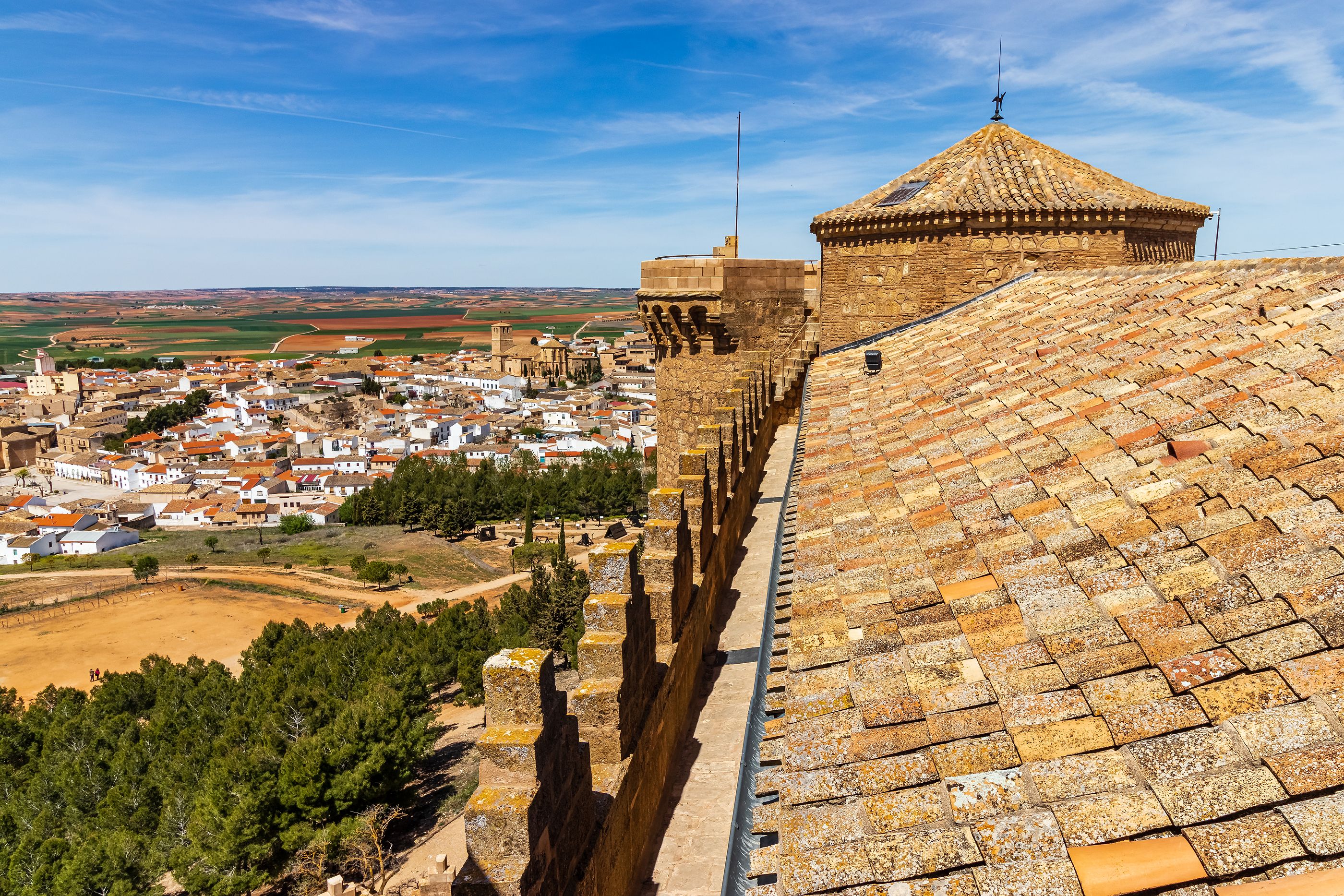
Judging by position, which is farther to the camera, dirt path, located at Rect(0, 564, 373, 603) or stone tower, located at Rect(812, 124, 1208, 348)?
dirt path, located at Rect(0, 564, 373, 603)

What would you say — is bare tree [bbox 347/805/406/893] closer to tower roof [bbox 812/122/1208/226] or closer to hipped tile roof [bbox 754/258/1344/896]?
tower roof [bbox 812/122/1208/226]

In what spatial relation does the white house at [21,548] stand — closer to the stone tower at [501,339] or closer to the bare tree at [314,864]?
the bare tree at [314,864]

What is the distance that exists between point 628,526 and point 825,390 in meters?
54.6

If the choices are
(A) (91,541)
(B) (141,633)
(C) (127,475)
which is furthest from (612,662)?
(C) (127,475)

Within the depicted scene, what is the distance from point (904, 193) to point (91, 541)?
68451mm

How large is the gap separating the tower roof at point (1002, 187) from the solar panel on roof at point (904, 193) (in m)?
0.02

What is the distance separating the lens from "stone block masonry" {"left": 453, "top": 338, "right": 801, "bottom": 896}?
10.3ft

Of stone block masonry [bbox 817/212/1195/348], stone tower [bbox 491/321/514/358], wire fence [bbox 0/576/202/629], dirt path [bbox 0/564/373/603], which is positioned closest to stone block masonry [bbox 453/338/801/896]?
stone block masonry [bbox 817/212/1195/348]

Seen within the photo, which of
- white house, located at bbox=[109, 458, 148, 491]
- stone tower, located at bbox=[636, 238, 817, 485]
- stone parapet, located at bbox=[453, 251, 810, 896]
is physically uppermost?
stone tower, located at bbox=[636, 238, 817, 485]

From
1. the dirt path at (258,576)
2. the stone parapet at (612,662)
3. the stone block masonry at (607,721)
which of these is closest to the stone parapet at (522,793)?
the stone block masonry at (607,721)

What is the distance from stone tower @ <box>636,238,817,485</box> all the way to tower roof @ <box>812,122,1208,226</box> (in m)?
1.69

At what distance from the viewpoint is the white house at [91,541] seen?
61.0m

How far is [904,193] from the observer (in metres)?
13.9

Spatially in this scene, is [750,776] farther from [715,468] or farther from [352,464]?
[352,464]
